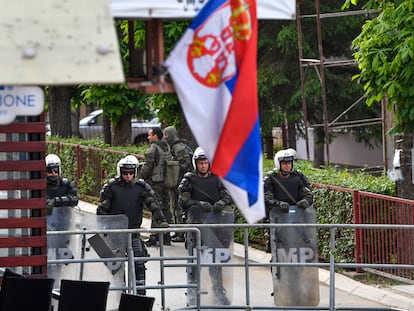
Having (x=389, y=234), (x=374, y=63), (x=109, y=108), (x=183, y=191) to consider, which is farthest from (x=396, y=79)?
(x=109, y=108)

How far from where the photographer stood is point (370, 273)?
1645cm

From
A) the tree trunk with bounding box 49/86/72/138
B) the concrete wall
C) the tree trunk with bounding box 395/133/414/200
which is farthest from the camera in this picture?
the concrete wall

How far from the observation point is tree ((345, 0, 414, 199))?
15.4 meters

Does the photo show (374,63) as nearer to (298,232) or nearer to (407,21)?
(407,21)

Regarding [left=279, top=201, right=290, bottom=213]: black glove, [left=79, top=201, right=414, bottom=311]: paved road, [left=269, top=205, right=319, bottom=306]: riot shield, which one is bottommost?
[left=79, top=201, right=414, bottom=311]: paved road

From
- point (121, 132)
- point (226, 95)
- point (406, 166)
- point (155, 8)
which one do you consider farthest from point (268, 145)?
point (226, 95)

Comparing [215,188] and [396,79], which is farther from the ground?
[396,79]

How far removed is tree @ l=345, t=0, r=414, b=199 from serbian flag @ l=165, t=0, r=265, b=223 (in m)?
8.73

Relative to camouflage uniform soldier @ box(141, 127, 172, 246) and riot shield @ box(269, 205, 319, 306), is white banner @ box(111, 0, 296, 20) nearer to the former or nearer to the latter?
riot shield @ box(269, 205, 319, 306)

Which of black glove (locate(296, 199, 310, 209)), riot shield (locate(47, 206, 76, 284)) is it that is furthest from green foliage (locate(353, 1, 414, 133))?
riot shield (locate(47, 206, 76, 284))

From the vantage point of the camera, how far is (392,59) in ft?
51.8

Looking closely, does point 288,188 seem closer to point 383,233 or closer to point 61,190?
point 383,233

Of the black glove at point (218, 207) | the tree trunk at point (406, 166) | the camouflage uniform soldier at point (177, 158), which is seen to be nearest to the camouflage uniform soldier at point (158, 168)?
the camouflage uniform soldier at point (177, 158)

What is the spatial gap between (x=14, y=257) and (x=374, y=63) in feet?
19.9
